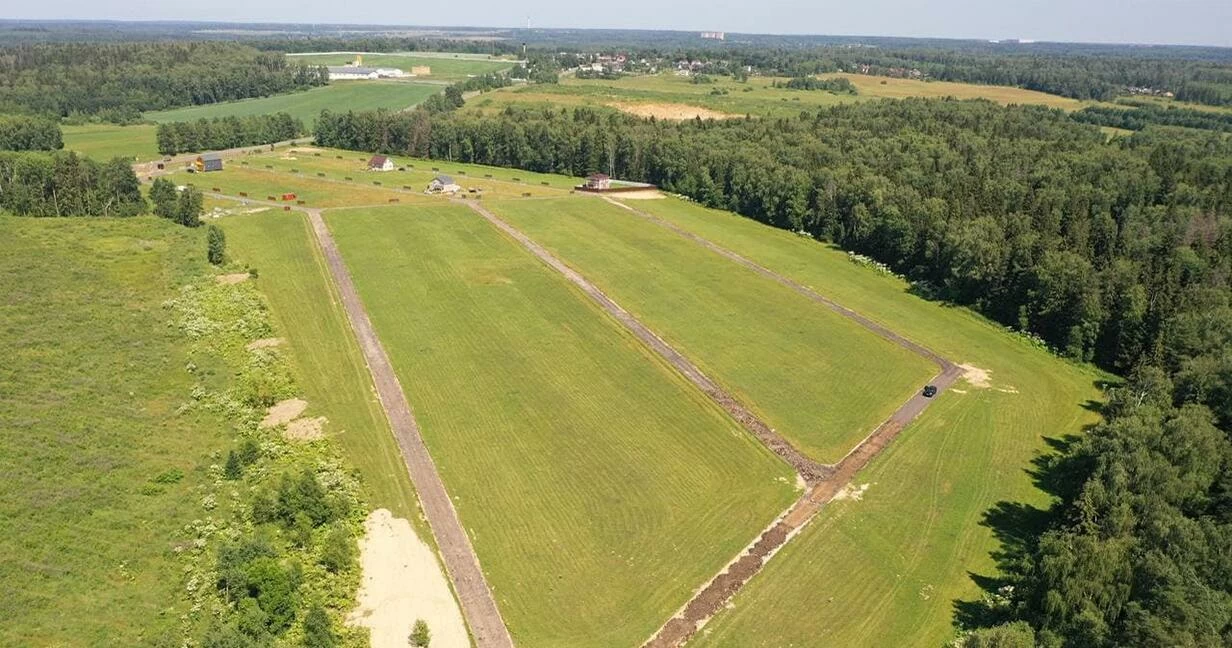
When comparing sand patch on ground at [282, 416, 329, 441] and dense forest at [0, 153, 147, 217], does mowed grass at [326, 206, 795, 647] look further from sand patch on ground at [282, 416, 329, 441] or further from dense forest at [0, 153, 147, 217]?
dense forest at [0, 153, 147, 217]

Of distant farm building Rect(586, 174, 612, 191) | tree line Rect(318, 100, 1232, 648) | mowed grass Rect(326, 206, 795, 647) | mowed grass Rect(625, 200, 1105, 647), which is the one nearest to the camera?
tree line Rect(318, 100, 1232, 648)

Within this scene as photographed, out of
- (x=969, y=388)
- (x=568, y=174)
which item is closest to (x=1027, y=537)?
(x=969, y=388)

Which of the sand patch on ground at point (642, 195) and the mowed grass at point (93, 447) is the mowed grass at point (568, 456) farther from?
the sand patch on ground at point (642, 195)

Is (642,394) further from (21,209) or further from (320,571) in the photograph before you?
(21,209)

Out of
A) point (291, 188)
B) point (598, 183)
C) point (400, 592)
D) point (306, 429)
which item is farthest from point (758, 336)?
point (291, 188)

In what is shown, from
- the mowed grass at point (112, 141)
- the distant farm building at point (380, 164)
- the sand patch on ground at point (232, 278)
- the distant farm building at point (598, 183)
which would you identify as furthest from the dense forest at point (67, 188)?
the distant farm building at point (598, 183)

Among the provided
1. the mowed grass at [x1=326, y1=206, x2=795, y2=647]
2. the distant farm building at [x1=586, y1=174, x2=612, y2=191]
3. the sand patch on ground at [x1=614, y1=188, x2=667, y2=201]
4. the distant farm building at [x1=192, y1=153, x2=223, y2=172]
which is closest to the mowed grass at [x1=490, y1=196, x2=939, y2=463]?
the mowed grass at [x1=326, y1=206, x2=795, y2=647]

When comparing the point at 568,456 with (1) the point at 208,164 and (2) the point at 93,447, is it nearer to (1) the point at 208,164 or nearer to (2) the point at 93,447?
(2) the point at 93,447
